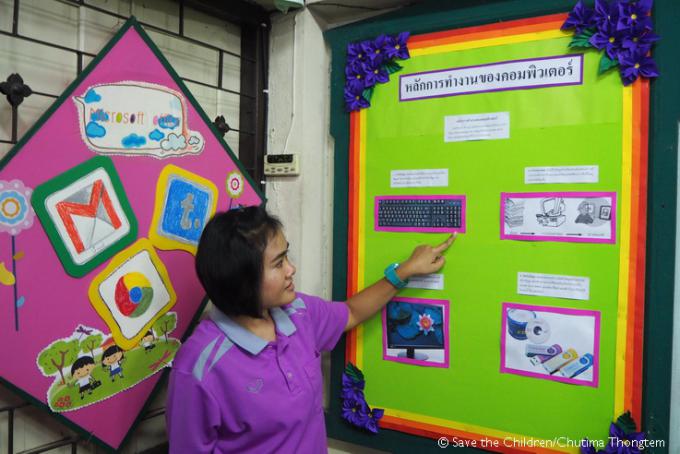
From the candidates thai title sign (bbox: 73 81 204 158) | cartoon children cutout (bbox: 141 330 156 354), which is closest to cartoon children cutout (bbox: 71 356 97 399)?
cartoon children cutout (bbox: 141 330 156 354)

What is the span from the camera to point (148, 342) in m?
1.15

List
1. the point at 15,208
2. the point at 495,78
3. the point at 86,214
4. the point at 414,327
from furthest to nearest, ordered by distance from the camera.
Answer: the point at 414,327, the point at 495,78, the point at 86,214, the point at 15,208

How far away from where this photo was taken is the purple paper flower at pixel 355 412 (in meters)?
1.29

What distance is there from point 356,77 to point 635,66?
669 mm

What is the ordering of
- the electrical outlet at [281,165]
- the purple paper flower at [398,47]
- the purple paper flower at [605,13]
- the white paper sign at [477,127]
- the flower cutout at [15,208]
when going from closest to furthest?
the flower cutout at [15,208]
the purple paper flower at [605,13]
the white paper sign at [477,127]
the purple paper flower at [398,47]
the electrical outlet at [281,165]

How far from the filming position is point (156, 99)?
1154mm

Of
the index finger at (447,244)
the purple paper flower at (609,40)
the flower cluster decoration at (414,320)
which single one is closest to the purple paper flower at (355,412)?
the flower cluster decoration at (414,320)

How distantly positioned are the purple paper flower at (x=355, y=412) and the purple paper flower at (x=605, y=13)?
1.09 meters

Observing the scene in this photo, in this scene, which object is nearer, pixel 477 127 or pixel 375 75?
pixel 477 127

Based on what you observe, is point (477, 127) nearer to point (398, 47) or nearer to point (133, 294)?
point (398, 47)

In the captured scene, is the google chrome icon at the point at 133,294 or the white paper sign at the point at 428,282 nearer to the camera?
the google chrome icon at the point at 133,294

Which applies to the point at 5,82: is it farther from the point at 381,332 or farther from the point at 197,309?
the point at 381,332

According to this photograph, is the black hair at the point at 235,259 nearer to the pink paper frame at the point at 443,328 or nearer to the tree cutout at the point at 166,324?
the tree cutout at the point at 166,324

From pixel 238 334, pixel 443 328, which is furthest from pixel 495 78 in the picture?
pixel 238 334
